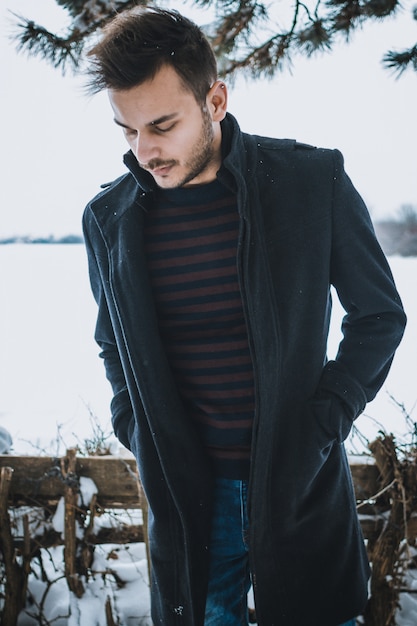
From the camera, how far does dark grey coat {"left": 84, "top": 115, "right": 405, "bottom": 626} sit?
56.6 inches

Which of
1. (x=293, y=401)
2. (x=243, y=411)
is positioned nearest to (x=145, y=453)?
(x=243, y=411)

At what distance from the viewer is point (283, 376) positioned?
1434 millimetres

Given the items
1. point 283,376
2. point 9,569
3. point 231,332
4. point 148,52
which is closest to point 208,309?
point 231,332

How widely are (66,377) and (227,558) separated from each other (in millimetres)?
3243

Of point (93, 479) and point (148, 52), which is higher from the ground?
point (148, 52)

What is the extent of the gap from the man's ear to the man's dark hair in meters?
0.03

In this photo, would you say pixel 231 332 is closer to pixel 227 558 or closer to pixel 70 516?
pixel 227 558

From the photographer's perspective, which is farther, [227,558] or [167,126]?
[227,558]

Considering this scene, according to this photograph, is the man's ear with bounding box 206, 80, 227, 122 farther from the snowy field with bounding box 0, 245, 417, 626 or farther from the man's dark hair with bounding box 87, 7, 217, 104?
the snowy field with bounding box 0, 245, 417, 626

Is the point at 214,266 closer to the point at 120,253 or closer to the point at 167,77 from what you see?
the point at 120,253

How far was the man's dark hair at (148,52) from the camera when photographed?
4.48 ft

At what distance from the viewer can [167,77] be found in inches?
54.7

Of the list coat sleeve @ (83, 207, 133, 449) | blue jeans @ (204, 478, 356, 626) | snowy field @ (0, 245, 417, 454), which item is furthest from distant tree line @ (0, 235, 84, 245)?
blue jeans @ (204, 478, 356, 626)

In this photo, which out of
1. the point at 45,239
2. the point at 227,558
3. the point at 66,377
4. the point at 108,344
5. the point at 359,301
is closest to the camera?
the point at 359,301
